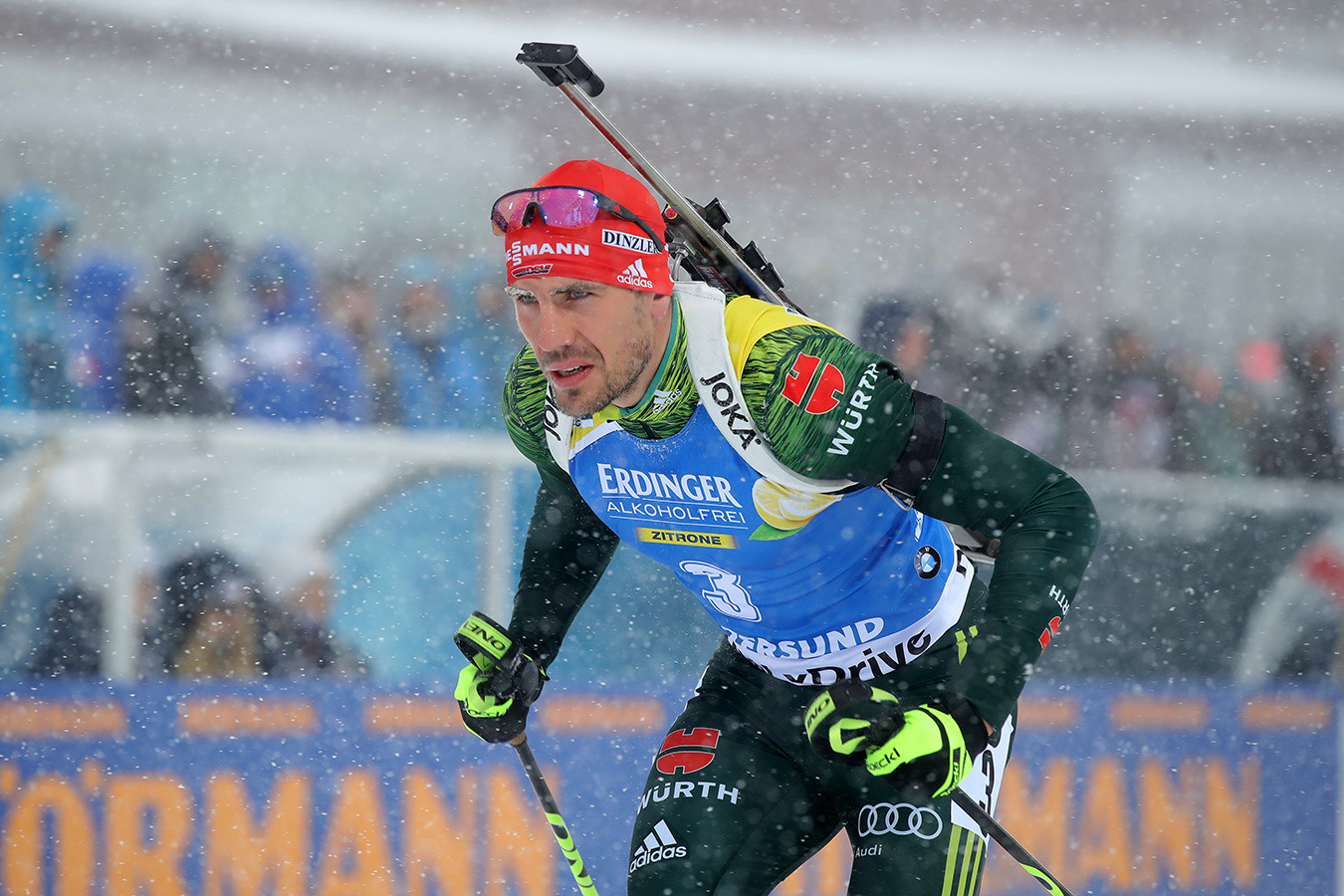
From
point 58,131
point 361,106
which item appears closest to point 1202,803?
point 361,106

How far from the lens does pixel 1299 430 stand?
276 inches

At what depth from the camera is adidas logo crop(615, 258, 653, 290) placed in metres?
2.42

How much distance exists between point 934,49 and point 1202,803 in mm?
5891

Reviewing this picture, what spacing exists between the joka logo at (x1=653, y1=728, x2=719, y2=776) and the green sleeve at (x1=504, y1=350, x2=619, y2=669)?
32cm

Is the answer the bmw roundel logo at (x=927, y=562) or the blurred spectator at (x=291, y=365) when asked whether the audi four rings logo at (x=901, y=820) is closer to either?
the bmw roundel logo at (x=927, y=562)

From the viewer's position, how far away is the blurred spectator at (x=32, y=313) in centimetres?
536

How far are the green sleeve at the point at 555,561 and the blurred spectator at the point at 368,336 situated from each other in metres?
3.10

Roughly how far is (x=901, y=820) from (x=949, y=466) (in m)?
0.65

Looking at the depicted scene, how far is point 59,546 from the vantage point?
508 cm

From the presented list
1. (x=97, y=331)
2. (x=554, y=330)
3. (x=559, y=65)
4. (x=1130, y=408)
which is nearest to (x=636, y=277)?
(x=554, y=330)

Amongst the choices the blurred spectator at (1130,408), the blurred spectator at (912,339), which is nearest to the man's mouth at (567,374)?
the blurred spectator at (912,339)

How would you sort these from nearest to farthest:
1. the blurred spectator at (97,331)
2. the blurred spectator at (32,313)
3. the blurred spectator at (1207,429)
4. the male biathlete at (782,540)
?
1. the male biathlete at (782,540)
2. the blurred spectator at (32,313)
3. the blurred spectator at (97,331)
4. the blurred spectator at (1207,429)

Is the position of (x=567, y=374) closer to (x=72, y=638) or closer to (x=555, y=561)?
(x=555, y=561)

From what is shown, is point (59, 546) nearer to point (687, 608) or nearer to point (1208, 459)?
point (687, 608)
